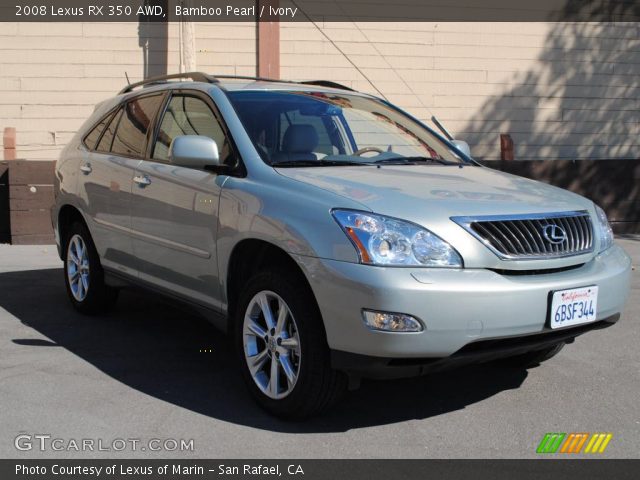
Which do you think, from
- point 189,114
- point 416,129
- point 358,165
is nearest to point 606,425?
point 358,165

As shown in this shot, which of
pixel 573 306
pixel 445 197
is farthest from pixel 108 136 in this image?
pixel 573 306

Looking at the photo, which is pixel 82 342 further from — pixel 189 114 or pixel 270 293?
pixel 270 293

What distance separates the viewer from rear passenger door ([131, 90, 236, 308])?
14.1 ft

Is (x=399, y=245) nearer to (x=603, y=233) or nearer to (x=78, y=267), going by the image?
(x=603, y=233)

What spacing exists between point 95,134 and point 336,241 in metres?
3.13

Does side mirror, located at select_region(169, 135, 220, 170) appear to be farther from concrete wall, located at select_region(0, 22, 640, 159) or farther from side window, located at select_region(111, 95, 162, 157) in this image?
concrete wall, located at select_region(0, 22, 640, 159)

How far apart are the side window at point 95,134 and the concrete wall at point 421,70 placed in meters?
5.42

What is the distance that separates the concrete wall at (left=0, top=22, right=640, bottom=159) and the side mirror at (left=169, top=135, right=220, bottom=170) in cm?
736

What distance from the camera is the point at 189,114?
16.0 feet

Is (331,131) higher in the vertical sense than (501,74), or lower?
lower

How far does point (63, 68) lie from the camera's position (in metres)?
11.1

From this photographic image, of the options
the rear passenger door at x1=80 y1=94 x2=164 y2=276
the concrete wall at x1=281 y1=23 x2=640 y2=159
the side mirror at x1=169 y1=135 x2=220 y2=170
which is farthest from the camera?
the concrete wall at x1=281 y1=23 x2=640 y2=159

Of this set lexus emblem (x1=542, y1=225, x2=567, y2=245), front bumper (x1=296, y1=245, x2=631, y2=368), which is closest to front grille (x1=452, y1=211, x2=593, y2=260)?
lexus emblem (x1=542, y1=225, x2=567, y2=245)

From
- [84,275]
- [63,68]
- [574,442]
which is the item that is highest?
[63,68]
